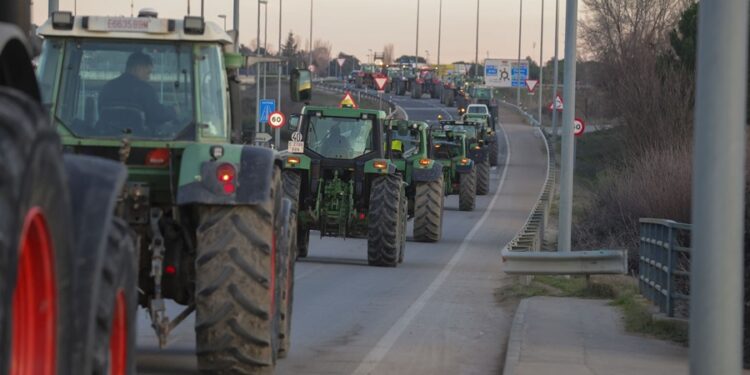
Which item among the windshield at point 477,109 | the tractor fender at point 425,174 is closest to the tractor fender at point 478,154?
the tractor fender at point 425,174

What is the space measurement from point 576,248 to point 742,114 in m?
23.3

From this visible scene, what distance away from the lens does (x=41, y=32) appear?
1036 centimetres

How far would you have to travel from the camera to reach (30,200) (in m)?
4.29

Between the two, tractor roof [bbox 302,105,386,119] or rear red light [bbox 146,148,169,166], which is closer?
rear red light [bbox 146,148,169,166]

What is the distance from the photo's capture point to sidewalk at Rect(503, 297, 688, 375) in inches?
468

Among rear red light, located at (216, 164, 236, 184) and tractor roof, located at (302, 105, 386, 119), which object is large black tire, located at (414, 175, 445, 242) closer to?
tractor roof, located at (302, 105, 386, 119)

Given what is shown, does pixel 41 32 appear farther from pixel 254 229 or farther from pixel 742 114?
pixel 742 114

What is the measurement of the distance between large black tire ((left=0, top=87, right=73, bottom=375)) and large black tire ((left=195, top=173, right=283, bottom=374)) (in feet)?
15.1

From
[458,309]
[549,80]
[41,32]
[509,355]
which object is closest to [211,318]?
[41,32]

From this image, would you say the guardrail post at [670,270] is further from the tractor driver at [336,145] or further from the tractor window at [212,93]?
the tractor driver at [336,145]

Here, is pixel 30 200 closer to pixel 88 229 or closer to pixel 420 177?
pixel 88 229

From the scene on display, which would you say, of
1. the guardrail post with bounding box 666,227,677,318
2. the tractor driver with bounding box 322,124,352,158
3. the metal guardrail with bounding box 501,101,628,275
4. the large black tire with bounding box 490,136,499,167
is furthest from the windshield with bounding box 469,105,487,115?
the guardrail post with bounding box 666,227,677,318

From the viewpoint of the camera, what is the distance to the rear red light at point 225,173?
9.41m

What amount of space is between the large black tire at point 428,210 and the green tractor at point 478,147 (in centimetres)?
1740
